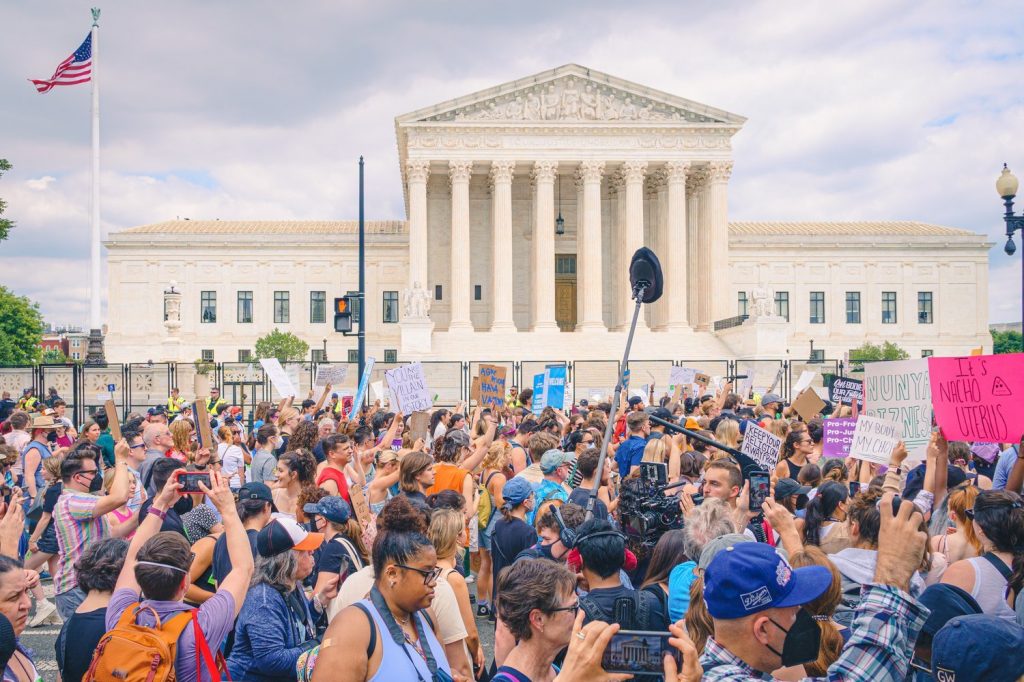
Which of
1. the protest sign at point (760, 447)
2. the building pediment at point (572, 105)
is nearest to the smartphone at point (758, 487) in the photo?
the protest sign at point (760, 447)

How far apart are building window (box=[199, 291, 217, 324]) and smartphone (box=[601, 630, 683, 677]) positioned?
63.1 metres

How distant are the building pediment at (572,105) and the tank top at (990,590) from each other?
160 feet

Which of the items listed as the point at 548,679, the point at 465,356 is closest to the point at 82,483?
the point at 548,679

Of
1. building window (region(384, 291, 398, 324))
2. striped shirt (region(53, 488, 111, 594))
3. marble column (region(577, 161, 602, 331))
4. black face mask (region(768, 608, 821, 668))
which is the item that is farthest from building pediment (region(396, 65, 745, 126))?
black face mask (region(768, 608, 821, 668))

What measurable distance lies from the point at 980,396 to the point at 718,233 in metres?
47.0

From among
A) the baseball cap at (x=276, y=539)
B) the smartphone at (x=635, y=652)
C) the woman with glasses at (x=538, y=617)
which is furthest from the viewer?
the baseball cap at (x=276, y=539)

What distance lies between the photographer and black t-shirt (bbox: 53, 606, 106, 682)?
4.56 m

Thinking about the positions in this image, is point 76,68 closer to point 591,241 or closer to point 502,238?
point 502,238

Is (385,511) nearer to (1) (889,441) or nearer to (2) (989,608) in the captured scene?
(2) (989,608)

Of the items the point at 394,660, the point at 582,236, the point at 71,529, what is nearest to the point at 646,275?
the point at 394,660

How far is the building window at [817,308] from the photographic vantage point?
6412 centimetres

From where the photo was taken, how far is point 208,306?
205ft

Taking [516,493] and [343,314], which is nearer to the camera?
[516,493]

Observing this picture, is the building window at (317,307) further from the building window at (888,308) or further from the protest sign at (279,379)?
the protest sign at (279,379)
